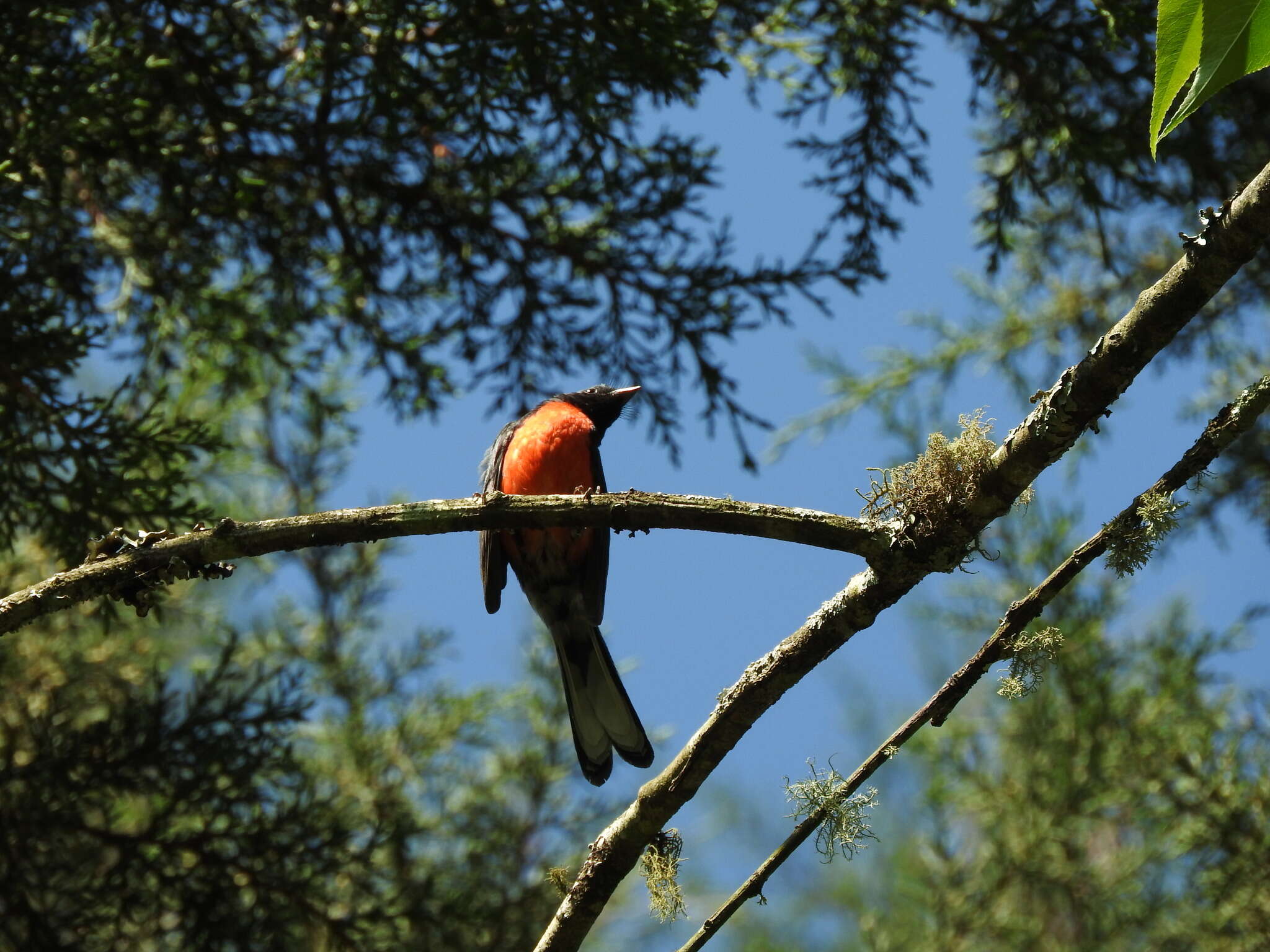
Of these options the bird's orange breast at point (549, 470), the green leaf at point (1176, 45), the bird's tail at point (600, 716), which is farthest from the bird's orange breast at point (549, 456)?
the green leaf at point (1176, 45)

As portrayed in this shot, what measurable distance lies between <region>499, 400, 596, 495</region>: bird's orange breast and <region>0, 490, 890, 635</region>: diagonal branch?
Answer: 7.58 ft

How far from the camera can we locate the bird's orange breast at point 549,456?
5.34m

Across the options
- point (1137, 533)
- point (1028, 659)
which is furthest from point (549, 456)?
point (1137, 533)

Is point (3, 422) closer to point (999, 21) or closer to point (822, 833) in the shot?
point (822, 833)

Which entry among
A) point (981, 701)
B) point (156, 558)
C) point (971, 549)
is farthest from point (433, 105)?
point (981, 701)

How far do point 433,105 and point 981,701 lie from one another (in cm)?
608

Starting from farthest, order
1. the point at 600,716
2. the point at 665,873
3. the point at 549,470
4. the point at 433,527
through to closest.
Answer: the point at 549,470 < the point at 600,716 < the point at 665,873 < the point at 433,527

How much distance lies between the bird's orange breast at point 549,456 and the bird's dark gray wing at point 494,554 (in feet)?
0.18

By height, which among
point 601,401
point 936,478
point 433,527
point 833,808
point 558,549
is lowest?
point 833,808

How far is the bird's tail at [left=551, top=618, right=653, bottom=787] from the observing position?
4.75 metres

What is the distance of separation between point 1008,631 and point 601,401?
11.4 feet

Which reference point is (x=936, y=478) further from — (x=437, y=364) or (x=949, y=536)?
(x=437, y=364)

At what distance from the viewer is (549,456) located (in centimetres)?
536

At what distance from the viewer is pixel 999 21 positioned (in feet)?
17.4
